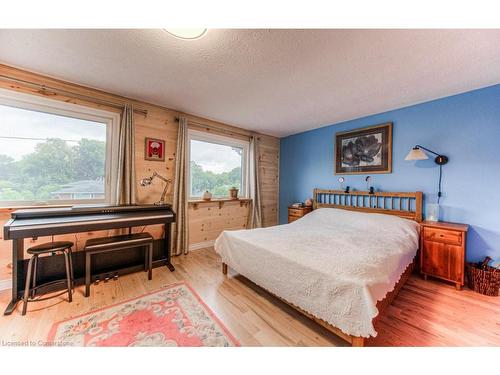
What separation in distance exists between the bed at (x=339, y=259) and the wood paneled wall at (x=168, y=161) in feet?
4.06

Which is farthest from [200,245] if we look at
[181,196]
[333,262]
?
[333,262]

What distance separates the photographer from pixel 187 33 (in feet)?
4.80

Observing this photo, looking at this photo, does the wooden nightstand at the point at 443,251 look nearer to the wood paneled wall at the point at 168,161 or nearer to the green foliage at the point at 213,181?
the wood paneled wall at the point at 168,161

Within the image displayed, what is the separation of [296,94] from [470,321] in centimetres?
288

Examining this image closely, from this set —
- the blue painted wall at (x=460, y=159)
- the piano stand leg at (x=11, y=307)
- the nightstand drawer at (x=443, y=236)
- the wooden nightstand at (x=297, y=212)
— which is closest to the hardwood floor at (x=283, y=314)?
the piano stand leg at (x=11, y=307)

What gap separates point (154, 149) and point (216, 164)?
1200 mm

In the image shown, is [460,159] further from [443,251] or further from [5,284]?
→ [5,284]

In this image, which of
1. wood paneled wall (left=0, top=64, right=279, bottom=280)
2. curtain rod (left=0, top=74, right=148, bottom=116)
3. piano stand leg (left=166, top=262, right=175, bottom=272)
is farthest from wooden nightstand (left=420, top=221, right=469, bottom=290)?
curtain rod (left=0, top=74, right=148, bottom=116)

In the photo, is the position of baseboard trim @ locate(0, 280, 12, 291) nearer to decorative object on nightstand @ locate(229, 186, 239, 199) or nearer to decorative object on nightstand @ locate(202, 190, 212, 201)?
decorative object on nightstand @ locate(202, 190, 212, 201)

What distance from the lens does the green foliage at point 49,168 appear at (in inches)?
81.8

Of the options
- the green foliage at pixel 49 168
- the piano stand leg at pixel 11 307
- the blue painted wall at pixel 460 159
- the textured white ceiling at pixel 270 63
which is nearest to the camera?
the textured white ceiling at pixel 270 63

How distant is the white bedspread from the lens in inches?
49.6

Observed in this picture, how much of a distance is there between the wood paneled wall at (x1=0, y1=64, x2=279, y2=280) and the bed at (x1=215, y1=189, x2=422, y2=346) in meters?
1.24
